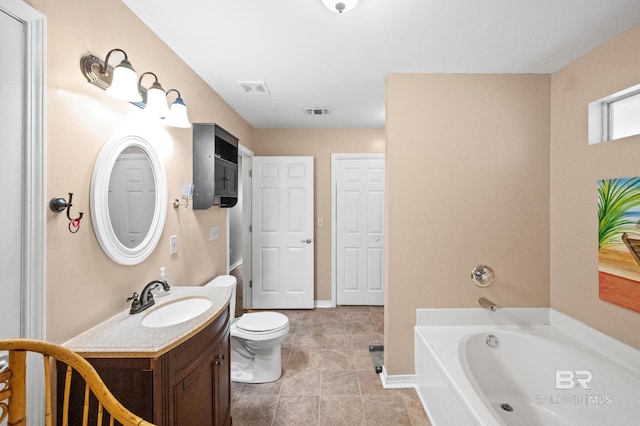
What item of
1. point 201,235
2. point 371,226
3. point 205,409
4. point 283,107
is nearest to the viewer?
point 205,409

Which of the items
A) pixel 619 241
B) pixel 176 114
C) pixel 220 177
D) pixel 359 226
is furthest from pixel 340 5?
pixel 359 226

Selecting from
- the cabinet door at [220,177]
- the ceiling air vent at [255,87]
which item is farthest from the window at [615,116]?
the cabinet door at [220,177]

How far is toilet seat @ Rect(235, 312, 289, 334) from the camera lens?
1.97 meters

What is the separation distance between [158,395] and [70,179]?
91 cm

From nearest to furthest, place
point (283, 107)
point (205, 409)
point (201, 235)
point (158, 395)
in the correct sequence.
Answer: point (158, 395) → point (205, 409) → point (201, 235) → point (283, 107)

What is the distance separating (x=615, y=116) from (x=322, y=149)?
2.59 meters

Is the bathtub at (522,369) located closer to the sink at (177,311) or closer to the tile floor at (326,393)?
the tile floor at (326,393)

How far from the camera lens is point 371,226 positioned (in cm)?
350

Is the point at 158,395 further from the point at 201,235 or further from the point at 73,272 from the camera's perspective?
the point at 201,235

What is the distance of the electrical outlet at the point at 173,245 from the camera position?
1.71 meters

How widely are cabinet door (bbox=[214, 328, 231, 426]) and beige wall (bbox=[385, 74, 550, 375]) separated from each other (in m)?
1.16

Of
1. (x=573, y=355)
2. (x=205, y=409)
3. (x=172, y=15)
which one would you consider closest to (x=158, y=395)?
(x=205, y=409)

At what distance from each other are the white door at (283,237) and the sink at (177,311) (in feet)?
6.09

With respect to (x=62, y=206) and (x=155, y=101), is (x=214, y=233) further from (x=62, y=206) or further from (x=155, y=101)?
(x=62, y=206)
